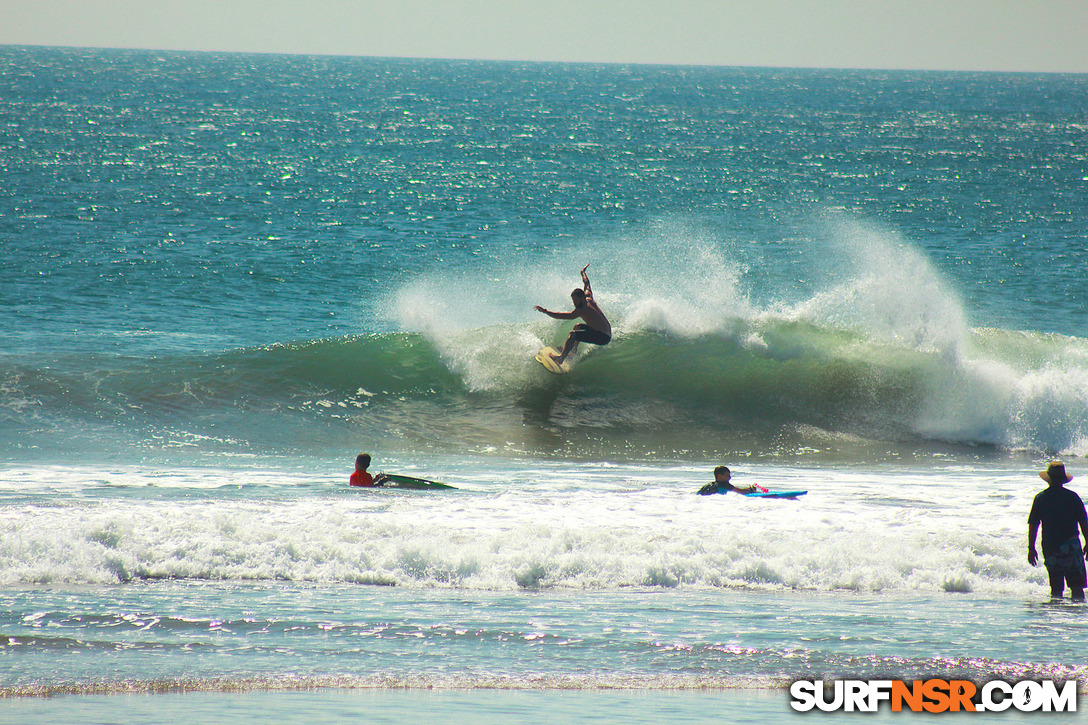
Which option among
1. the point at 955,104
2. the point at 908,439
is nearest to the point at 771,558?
the point at 908,439

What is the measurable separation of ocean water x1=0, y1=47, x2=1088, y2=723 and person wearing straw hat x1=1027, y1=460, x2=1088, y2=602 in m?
0.26

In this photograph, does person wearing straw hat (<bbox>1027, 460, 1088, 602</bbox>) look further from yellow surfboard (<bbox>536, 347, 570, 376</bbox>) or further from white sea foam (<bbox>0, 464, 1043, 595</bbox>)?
yellow surfboard (<bbox>536, 347, 570, 376</bbox>)

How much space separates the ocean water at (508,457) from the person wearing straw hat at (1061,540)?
258mm

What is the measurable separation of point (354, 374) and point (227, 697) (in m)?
11.1

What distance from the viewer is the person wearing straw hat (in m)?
7.40

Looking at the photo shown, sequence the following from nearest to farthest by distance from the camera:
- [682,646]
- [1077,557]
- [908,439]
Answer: [682,646], [1077,557], [908,439]

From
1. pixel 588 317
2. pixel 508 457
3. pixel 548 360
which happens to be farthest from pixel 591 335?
pixel 508 457

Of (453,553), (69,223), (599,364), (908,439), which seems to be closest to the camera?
(453,553)

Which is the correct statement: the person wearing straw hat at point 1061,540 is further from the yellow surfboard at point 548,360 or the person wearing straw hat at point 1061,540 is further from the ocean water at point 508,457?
the yellow surfboard at point 548,360

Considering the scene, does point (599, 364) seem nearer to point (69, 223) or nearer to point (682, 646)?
point (682, 646)

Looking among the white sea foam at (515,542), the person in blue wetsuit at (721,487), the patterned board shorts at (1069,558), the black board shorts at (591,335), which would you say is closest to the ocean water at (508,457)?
the white sea foam at (515,542)

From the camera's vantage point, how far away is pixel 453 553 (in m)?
7.95

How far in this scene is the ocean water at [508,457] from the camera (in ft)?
19.8

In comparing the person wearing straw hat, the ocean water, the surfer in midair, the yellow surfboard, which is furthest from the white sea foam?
the yellow surfboard
